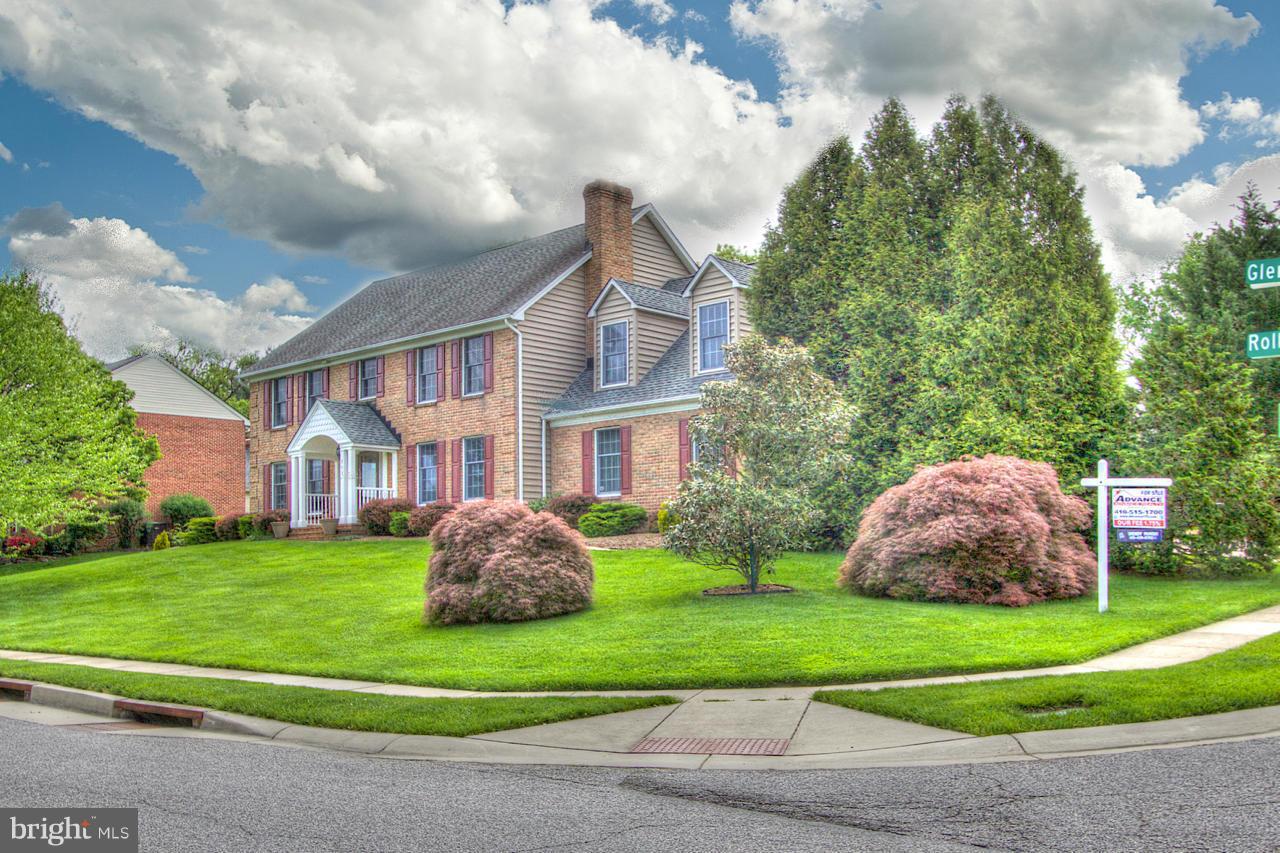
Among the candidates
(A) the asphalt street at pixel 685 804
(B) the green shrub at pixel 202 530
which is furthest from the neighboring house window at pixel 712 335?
(A) the asphalt street at pixel 685 804

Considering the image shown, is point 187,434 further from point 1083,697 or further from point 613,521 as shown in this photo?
point 1083,697

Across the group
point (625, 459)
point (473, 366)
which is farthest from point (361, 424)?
point (625, 459)

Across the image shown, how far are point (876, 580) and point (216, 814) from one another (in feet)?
35.0

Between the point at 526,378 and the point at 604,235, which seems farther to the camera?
the point at 604,235

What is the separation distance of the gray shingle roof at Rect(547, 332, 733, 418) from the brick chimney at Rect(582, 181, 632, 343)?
1.91m

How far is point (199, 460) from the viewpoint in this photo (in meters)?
47.2

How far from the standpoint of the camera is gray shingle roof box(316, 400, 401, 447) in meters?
31.9

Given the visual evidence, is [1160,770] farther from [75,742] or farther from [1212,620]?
[75,742]

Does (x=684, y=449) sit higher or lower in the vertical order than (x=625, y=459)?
higher

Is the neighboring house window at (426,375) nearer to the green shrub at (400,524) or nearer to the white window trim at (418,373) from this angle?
the white window trim at (418,373)

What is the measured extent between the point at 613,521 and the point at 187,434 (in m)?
28.7

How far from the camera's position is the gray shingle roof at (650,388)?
87.1 ft

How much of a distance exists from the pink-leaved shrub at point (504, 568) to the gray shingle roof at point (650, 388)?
1001 centimetres

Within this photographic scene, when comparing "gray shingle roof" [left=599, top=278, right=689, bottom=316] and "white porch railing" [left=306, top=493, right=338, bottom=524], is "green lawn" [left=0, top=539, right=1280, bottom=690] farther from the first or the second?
"white porch railing" [left=306, top=493, right=338, bottom=524]
